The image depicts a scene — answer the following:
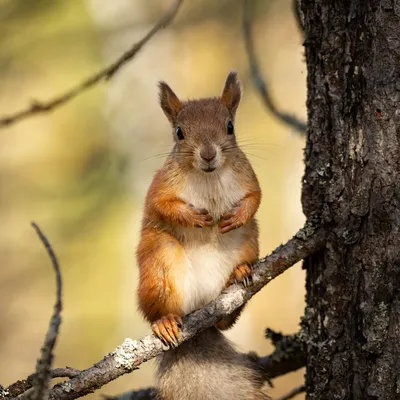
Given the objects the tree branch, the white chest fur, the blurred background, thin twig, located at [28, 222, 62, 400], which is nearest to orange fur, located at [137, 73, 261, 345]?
the white chest fur

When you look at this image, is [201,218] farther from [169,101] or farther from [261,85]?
[261,85]

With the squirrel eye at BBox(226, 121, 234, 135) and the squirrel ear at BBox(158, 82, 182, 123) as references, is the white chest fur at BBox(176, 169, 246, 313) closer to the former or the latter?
the squirrel eye at BBox(226, 121, 234, 135)

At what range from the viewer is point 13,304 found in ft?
18.2

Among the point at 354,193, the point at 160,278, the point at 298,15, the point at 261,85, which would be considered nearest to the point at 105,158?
the point at 261,85

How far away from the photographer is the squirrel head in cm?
216

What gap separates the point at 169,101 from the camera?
243 cm

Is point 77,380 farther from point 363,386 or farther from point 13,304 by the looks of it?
point 13,304

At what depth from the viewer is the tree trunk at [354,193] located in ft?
5.79

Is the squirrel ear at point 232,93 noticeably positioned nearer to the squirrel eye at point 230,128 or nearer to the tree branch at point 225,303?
the squirrel eye at point 230,128

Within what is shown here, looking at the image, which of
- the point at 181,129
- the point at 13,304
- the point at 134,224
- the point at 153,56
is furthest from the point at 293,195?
the point at 181,129

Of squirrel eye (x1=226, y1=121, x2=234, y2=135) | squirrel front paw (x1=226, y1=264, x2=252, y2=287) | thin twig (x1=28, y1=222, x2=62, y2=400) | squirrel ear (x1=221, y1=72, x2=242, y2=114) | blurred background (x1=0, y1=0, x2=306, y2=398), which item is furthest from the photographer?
blurred background (x1=0, y1=0, x2=306, y2=398)

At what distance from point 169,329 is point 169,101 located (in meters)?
0.84

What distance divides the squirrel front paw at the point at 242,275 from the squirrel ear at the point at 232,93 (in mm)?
616

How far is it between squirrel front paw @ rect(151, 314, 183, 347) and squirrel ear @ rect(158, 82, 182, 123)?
74 centimetres
